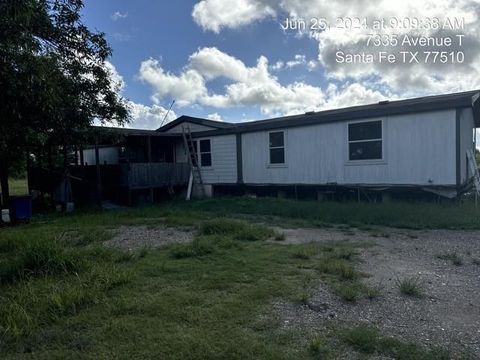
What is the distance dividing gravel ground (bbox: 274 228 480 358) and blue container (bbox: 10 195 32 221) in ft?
28.6

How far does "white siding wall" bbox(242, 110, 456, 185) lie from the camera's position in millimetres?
9781

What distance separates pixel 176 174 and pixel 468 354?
13069 mm

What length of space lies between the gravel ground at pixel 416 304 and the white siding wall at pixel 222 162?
9063mm

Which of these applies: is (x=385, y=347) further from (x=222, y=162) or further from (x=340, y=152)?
(x=222, y=162)

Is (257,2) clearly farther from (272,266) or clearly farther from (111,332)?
(111,332)

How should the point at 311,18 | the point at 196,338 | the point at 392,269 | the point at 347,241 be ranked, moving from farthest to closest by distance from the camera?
1. the point at 311,18
2. the point at 347,241
3. the point at 392,269
4. the point at 196,338

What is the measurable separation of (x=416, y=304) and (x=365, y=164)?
26.6ft

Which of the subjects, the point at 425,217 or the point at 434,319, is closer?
the point at 434,319

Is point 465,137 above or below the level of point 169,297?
above

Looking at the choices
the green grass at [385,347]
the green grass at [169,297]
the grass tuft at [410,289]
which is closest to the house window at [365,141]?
the green grass at [169,297]

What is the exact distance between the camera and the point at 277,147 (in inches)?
515

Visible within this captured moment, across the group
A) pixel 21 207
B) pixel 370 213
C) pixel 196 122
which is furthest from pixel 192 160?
pixel 370 213

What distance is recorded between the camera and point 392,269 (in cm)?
462

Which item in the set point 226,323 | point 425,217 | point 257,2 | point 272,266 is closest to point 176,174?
point 257,2
